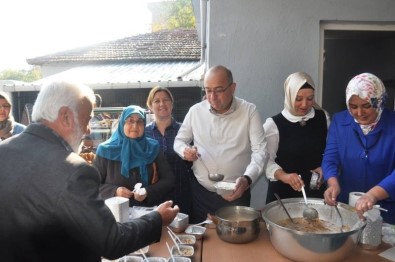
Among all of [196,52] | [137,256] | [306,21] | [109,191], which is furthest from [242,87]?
[196,52]

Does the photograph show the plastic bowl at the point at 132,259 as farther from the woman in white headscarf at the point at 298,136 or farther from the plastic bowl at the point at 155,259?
the woman in white headscarf at the point at 298,136

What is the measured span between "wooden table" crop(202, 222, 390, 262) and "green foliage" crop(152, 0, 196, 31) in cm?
2400

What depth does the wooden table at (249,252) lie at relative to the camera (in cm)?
178

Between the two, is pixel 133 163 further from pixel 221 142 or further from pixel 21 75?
pixel 21 75

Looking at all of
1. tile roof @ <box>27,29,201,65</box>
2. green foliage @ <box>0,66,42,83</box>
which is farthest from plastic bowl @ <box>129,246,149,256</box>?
green foliage @ <box>0,66,42,83</box>

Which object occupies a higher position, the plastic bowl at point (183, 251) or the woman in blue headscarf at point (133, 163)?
the woman in blue headscarf at point (133, 163)

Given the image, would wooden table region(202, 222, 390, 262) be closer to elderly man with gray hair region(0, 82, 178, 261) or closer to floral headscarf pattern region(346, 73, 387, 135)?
elderly man with gray hair region(0, 82, 178, 261)

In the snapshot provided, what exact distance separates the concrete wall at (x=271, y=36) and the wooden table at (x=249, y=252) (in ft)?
6.59

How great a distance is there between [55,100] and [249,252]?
50.3 inches

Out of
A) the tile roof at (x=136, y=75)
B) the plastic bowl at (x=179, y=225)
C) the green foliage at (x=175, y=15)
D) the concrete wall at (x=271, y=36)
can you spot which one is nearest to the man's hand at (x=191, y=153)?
the plastic bowl at (x=179, y=225)

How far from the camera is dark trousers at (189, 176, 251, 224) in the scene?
277cm

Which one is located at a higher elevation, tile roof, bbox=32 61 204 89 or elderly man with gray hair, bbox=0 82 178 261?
tile roof, bbox=32 61 204 89

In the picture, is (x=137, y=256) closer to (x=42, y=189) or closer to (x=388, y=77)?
(x=42, y=189)

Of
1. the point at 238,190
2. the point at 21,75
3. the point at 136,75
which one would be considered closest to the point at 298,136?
the point at 238,190
